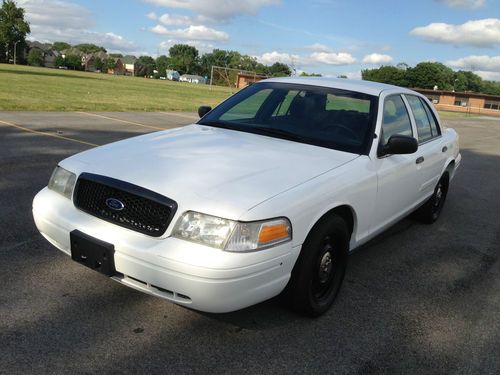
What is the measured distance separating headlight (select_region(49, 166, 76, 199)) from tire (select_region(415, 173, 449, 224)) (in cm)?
396

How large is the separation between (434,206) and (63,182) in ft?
14.0

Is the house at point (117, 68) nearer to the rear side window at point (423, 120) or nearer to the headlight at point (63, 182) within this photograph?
the rear side window at point (423, 120)

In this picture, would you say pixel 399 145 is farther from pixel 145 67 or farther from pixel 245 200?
pixel 145 67

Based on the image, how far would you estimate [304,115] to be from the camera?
4.12 meters

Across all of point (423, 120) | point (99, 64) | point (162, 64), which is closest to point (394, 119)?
point (423, 120)

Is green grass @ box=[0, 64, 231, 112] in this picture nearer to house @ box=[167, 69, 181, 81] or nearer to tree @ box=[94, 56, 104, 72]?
house @ box=[167, 69, 181, 81]

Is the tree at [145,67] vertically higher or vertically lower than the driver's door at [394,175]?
higher

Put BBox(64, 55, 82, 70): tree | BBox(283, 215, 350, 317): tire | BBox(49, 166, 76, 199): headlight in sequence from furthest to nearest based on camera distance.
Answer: BBox(64, 55, 82, 70): tree → BBox(49, 166, 76, 199): headlight → BBox(283, 215, 350, 317): tire

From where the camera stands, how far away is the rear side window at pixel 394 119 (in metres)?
4.00

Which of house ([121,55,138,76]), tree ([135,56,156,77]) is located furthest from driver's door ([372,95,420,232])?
tree ([135,56,156,77])

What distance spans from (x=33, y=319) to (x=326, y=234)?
6.21ft

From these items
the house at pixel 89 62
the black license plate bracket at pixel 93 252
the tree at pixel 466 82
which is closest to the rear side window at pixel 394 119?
the black license plate bracket at pixel 93 252

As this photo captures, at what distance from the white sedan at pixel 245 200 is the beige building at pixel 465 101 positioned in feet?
261

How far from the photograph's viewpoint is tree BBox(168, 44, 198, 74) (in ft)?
540
